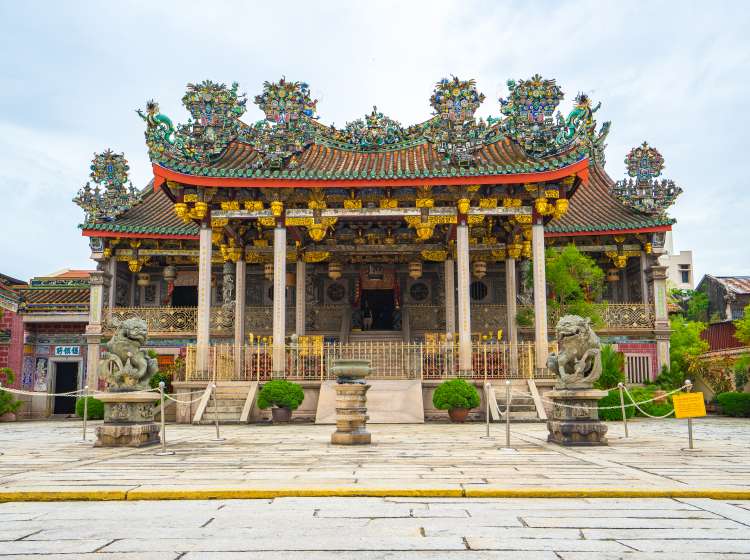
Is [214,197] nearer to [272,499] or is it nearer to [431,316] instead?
[431,316]

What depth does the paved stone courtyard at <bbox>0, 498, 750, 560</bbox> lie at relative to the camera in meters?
3.70

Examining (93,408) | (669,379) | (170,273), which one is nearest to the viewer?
(93,408)

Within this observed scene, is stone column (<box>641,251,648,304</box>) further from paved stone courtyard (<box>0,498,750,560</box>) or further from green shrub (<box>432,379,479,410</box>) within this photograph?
paved stone courtyard (<box>0,498,750,560</box>)

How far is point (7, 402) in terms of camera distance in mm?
20125

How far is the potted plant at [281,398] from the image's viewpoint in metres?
15.4

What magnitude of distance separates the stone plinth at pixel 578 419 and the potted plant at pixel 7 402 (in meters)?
17.3

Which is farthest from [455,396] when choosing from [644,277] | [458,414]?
[644,277]

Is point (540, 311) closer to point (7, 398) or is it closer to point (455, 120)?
point (455, 120)

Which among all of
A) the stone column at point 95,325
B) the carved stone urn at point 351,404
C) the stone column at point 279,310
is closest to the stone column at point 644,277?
the stone column at point 279,310

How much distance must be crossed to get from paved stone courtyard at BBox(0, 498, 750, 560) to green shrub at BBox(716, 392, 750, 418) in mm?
17691

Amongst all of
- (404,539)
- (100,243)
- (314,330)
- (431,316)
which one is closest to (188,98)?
(100,243)

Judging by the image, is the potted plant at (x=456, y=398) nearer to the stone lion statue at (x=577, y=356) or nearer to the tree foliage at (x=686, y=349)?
the stone lion statue at (x=577, y=356)

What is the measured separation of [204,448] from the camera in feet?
32.0

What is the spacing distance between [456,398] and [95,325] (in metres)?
13.6
